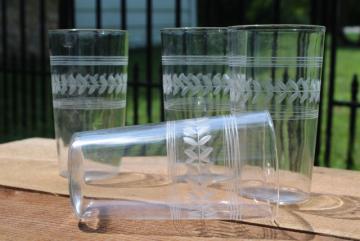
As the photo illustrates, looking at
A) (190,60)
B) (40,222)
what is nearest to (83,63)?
(190,60)

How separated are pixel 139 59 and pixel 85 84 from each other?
6886 millimetres

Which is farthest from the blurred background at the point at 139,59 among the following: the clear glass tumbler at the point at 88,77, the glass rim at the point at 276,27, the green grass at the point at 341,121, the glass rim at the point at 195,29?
the glass rim at the point at 276,27

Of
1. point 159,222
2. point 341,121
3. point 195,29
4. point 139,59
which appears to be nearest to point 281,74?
point 195,29

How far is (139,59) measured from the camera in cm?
777

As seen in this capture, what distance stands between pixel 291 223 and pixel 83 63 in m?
0.41

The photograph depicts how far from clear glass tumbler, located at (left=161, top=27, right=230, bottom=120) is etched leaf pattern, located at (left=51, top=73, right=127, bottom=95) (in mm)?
102

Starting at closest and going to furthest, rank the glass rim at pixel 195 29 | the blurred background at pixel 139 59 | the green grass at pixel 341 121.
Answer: the glass rim at pixel 195 29 → the blurred background at pixel 139 59 → the green grass at pixel 341 121

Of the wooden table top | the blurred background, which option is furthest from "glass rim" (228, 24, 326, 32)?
the blurred background

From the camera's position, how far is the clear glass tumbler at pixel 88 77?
0.92 m

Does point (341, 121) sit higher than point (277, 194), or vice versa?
point (277, 194)

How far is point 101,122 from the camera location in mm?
947

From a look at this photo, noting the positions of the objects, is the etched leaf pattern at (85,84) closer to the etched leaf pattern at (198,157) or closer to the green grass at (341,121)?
the etched leaf pattern at (198,157)

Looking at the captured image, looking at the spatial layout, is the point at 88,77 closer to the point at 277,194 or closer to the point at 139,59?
the point at 277,194

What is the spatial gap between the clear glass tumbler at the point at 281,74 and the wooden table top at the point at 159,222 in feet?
0.35
